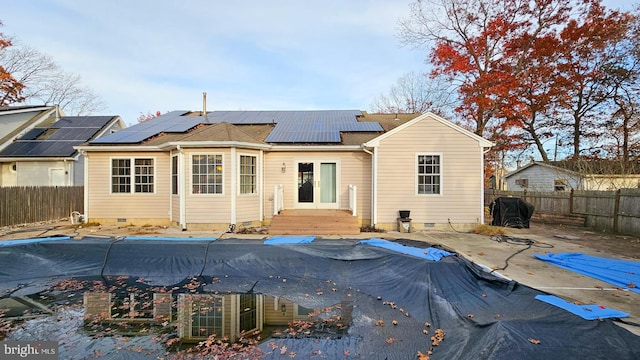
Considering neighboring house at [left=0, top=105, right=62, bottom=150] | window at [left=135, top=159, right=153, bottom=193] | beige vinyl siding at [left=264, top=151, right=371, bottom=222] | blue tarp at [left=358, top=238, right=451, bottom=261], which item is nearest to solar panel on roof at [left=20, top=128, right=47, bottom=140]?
neighboring house at [left=0, top=105, right=62, bottom=150]

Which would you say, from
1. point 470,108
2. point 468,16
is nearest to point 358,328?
point 470,108

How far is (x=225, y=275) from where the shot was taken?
6641 mm

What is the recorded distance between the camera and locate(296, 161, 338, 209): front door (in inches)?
439

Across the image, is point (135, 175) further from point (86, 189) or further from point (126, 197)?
point (86, 189)

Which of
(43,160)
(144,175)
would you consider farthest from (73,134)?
(144,175)

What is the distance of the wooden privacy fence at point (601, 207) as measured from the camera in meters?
9.66

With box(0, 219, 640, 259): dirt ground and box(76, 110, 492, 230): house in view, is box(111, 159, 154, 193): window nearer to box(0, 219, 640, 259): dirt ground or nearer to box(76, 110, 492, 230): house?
box(76, 110, 492, 230): house

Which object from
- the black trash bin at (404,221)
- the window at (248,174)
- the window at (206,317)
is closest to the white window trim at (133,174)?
the window at (248,174)

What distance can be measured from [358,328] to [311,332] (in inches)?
27.2

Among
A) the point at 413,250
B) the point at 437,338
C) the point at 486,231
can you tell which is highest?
the point at 413,250

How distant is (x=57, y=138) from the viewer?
1592cm

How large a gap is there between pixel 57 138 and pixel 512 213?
72.6 feet

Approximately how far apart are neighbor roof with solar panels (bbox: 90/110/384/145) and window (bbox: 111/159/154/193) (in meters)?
0.80

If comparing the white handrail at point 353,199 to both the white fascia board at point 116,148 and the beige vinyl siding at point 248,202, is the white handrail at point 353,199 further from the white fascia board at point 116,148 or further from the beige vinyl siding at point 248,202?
the white fascia board at point 116,148
